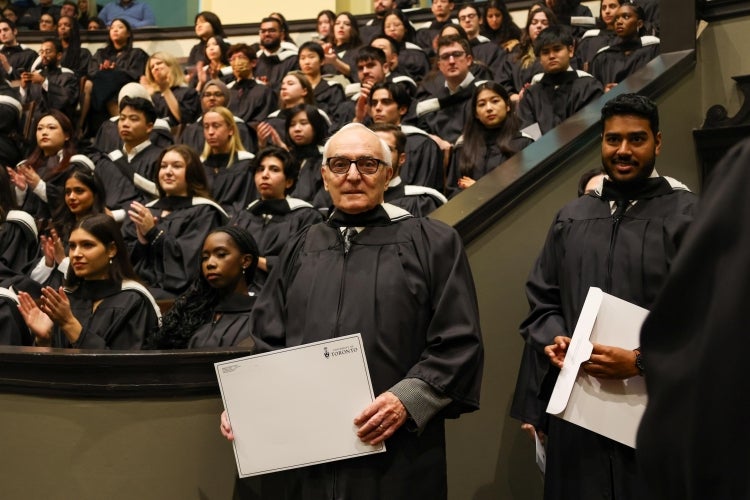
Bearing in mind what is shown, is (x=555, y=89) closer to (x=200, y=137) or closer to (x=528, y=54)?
(x=528, y=54)

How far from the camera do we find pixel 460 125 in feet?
24.0

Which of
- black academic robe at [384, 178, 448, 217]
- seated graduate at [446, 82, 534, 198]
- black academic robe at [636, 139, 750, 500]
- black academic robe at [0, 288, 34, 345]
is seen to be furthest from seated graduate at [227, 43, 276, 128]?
black academic robe at [636, 139, 750, 500]

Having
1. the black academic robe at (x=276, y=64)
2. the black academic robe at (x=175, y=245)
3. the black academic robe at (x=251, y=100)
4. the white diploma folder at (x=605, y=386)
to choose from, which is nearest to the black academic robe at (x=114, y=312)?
the black academic robe at (x=175, y=245)

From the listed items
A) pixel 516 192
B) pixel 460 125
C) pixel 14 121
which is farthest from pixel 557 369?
pixel 14 121

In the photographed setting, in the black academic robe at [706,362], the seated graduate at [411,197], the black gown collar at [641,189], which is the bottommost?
the seated graduate at [411,197]

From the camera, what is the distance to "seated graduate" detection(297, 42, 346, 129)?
8977 millimetres

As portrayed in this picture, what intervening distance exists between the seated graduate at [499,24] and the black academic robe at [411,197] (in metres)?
4.54

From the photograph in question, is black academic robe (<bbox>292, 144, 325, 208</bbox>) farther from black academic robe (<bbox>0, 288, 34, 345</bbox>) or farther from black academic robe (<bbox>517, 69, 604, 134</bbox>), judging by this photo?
black academic robe (<bbox>0, 288, 34, 345</bbox>)

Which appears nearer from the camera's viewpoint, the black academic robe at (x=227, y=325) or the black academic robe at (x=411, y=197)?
the black academic robe at (x=227, y=325)

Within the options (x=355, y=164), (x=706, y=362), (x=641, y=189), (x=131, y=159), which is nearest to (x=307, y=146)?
(x=131, y=159)

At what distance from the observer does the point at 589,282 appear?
9.98ft

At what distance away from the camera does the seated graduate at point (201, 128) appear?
8383 millimetres

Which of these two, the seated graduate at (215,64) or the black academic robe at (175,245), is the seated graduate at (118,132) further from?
the black academic robe at (175,245)

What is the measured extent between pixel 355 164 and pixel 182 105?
7331 millimetres
